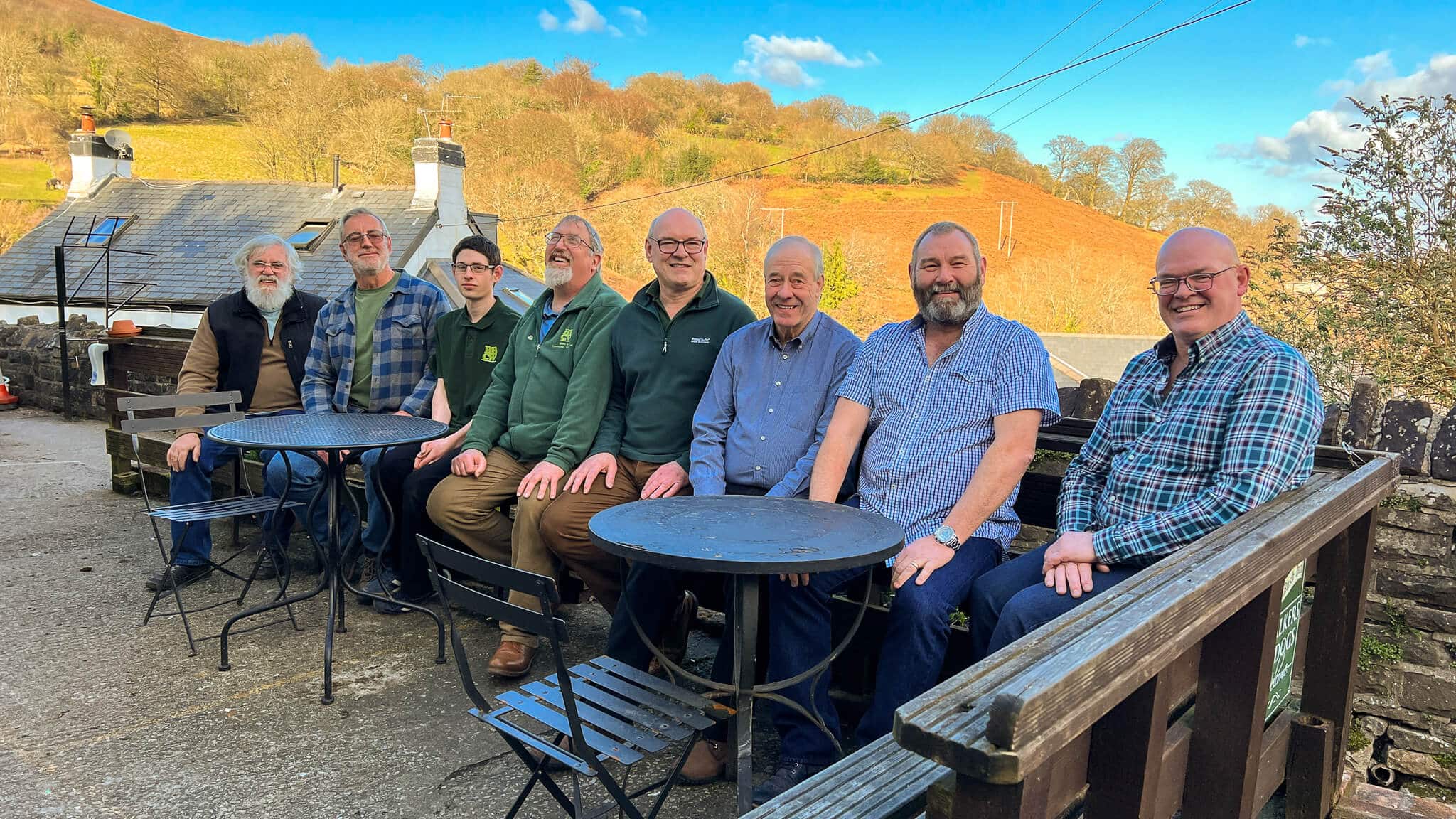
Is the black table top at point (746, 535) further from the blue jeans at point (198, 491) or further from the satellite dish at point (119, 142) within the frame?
the satellite dish at point (119, 142)

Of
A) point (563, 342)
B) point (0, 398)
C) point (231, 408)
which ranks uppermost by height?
point (563, 342)

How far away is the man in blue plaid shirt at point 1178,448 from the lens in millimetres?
2408

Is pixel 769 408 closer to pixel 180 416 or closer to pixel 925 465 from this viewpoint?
pixel 925 465

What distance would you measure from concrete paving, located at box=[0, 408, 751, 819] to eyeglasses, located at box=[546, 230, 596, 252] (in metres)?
1.59

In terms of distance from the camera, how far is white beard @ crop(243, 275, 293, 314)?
4.85 m

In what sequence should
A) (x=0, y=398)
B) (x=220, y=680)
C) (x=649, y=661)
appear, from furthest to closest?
(x=0, y=398)
(x=220, y=680)
(x=649, y=661)

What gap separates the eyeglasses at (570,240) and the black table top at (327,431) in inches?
36.0

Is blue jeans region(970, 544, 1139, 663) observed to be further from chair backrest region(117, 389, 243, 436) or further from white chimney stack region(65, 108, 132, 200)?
white chimney stack region(65, 108, 132, 200)

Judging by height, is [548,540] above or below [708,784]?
above

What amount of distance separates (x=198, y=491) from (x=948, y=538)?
3.67m

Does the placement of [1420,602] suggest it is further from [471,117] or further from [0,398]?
[471,117]

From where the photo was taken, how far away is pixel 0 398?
1065 centimetres

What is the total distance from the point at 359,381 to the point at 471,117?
67.5 m

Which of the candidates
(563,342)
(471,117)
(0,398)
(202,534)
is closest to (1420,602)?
(563,342)
